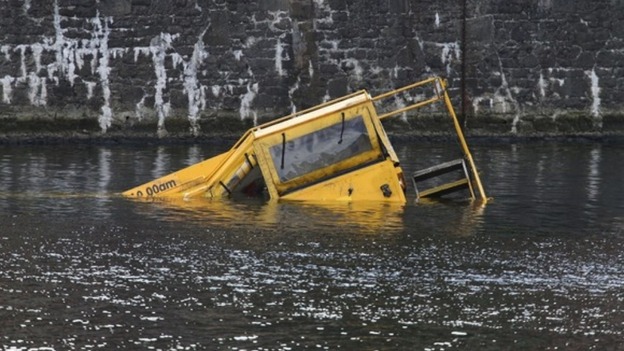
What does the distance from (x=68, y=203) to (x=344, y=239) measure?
456 centimetres

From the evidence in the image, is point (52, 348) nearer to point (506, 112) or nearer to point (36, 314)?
point (36, 314)

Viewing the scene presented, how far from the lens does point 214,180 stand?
72.2ft

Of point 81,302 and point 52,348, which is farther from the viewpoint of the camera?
point 81,302

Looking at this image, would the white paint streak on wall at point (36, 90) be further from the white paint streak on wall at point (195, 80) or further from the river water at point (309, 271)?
the river water at point (309, 271)

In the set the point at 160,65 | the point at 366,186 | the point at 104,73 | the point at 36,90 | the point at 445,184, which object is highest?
the point at 160,65

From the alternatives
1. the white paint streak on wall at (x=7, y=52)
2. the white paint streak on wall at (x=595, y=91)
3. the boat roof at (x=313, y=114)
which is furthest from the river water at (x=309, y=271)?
the white paint streak on wall at (x=595, y=91)

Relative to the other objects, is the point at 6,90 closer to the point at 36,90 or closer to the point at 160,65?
the point at 36,90

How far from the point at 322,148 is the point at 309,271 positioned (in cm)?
534

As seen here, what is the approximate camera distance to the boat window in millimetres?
21344

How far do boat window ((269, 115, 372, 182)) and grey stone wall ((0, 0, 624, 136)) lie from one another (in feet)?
32.3

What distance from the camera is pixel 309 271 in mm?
16156

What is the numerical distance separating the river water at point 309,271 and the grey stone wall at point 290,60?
6.62m

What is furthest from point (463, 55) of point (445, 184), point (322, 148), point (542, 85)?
point (322, 148)

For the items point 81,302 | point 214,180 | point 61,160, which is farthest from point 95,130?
point 81,302
